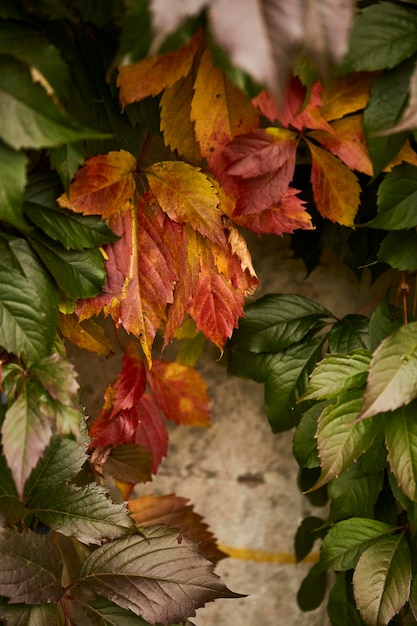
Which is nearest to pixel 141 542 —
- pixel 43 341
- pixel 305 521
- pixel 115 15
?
pixel 43 341

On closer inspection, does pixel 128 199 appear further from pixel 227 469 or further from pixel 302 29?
pixel 227 469

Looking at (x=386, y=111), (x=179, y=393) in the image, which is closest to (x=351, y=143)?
(x=386, y=111)

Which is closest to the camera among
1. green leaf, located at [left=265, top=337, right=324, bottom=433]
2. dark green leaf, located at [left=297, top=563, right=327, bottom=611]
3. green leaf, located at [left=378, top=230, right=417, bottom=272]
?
green leaf, located at [left=378, top=230, right=417, bottom=272]

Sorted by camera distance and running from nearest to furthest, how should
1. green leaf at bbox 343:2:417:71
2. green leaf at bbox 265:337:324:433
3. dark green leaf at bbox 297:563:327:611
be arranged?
green leaf at bbox 343:2:417:71 → green leaf at bbox 265:337:324:433 → dark green leaf at bbox 297:563:327:611

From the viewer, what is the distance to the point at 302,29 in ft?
1.33

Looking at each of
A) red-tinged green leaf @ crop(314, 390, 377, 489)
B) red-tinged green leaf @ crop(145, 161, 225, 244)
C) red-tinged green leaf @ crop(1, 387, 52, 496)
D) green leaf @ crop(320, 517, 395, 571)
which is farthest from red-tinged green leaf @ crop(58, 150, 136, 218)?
green leaf @ crop(320, 517, 395, 571)

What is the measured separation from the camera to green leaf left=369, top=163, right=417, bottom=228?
617 mm

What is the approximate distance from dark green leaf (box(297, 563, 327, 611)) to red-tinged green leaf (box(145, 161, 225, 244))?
0.53 meters

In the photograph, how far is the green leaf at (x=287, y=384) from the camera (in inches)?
30.6

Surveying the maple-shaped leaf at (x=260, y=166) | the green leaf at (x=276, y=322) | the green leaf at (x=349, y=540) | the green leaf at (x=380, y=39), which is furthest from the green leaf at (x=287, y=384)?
the green leaf at (x=380, y=39)

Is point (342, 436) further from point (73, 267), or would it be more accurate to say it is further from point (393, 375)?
point (73, 267)

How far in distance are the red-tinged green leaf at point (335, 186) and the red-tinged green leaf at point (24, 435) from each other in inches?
13.2

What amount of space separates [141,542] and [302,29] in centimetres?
48

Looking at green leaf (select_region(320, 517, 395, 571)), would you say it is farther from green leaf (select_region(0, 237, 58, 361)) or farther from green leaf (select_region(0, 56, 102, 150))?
green leaf (select_region(0, 56, 102, 150))
